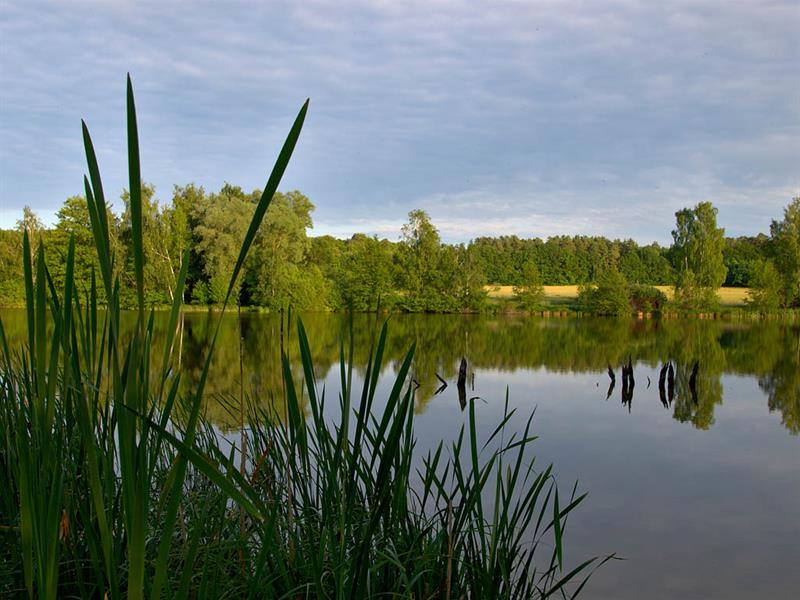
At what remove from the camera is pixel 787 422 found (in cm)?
1121

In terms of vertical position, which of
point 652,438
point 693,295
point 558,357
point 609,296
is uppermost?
point 693,295

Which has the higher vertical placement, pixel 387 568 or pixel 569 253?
pixel 569 253

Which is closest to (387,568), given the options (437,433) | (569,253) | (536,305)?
(437,433)

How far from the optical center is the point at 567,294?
57000 millimetres

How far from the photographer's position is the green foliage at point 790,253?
41.4 metres

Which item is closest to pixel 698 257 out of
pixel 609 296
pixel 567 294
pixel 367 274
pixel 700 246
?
pixel 700 246

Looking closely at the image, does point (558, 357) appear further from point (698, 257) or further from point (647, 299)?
point (698, 257)

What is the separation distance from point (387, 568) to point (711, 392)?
44.9 ft

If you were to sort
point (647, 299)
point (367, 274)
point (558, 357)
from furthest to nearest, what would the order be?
point (647, 299) → point (367, 274) → point (558, 357)

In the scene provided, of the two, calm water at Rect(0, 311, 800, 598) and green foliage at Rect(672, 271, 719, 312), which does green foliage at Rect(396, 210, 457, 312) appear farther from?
calm water at Rect(0, 311, 800, 598)

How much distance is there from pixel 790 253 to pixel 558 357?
3000 cm

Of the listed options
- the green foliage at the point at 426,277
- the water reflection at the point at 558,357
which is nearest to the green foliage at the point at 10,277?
the water reflection at the point at 558,357

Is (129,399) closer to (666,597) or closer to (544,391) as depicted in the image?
(666,597)

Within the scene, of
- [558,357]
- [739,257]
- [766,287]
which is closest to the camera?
[558,357]
